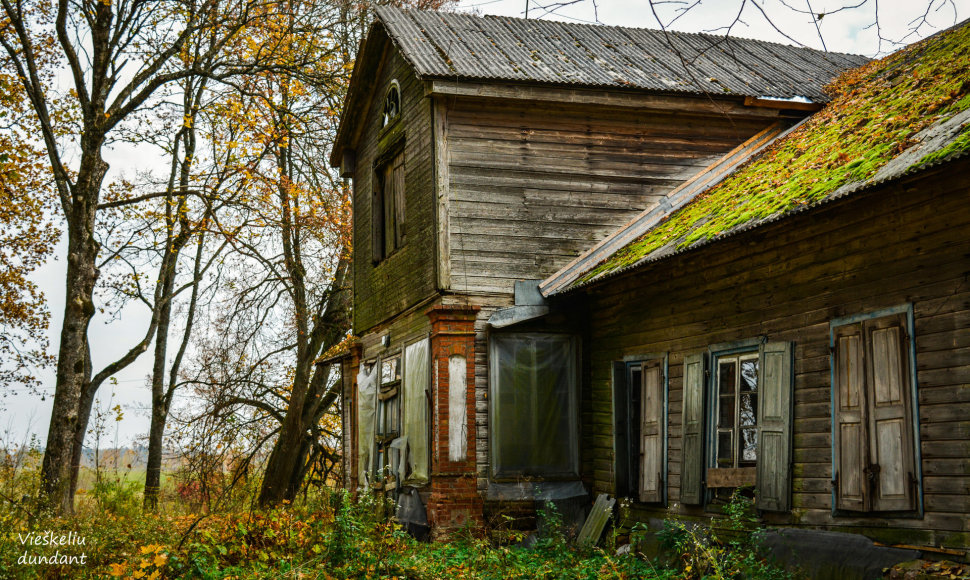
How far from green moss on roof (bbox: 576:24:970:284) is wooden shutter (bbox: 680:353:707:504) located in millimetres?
1447

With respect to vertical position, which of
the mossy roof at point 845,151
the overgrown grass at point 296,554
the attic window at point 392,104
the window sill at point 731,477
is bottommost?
the overgrown grass at point 296,554

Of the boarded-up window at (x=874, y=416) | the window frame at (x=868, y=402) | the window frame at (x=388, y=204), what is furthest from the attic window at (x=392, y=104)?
the boarded-up window at (x=874, y=416)

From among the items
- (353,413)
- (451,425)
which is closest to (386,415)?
(353,413)

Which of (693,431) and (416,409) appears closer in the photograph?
(693,431)

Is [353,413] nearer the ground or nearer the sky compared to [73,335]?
nearer the ground

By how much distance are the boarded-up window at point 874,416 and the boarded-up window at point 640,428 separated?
3005 mm

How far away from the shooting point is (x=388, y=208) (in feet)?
50.7

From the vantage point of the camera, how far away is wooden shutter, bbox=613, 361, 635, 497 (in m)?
11.6

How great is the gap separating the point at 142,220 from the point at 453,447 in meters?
12.9

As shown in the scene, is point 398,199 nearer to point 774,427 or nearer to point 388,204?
point 388,204

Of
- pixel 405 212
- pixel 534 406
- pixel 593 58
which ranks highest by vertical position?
pixel 593 58

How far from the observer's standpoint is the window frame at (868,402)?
23.4 feet

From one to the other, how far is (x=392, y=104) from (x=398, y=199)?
1.70m

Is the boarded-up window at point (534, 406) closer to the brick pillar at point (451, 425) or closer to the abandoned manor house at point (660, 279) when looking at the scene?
the abandoned manor house at point (660, 279)
